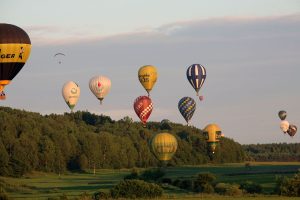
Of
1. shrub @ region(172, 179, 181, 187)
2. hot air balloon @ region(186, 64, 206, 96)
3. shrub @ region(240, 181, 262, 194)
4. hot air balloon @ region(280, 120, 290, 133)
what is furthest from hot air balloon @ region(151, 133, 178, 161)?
hot air balloon @ region(280, 120, 290, 133)

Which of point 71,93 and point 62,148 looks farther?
point 62,148

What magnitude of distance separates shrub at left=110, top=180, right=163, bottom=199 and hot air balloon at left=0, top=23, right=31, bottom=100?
1260cm

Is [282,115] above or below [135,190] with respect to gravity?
above

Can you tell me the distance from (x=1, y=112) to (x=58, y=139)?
40.3ft

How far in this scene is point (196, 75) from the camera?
121438 millimetres

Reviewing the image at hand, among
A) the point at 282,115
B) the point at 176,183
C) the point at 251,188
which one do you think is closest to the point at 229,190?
the point at 251,188

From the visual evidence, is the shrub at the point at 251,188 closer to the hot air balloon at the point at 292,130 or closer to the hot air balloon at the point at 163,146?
the hot air balloon at the point at 163,146

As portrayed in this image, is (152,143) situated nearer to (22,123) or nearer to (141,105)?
(141,105)

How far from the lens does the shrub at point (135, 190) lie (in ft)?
262

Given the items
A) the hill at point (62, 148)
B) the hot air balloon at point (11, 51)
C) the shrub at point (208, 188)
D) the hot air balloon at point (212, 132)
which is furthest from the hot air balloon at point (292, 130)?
the hot air balloon at point (11, 51)

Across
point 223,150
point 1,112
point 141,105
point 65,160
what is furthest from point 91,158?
point 223,150

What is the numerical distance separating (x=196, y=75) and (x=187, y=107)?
13.5 m

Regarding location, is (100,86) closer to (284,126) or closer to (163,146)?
(163,146)

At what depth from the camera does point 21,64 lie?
266ft
